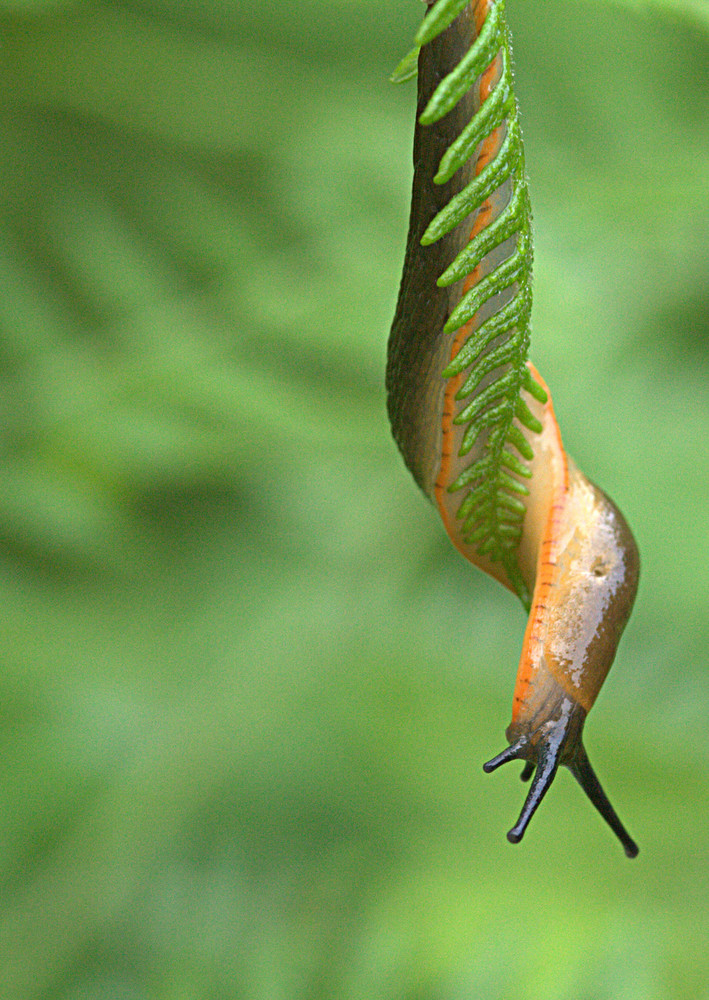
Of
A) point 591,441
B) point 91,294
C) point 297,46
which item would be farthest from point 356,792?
point 297,46

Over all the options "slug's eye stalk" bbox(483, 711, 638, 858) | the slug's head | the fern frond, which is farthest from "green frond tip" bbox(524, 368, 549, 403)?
"slug's eye stalk" bbox(483, 711, 638, 858)

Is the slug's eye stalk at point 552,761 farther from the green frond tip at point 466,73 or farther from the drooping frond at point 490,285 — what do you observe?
the green frond tip at point 466,73


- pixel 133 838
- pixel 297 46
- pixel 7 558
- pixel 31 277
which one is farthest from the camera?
pixel 297 46

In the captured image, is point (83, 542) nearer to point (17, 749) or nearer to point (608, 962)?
point (17, 749)

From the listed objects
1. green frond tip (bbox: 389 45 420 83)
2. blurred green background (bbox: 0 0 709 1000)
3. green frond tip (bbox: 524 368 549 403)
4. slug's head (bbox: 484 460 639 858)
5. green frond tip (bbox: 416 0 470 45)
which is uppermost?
green frond tip (bbox: 416 0 470 45)

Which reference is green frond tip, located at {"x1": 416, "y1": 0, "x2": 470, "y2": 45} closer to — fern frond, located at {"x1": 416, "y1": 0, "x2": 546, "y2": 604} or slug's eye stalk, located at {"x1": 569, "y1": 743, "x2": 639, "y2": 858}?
fern frond, located at {"x1": 416, "y1": 0, "x2": 546, "y2": 604}

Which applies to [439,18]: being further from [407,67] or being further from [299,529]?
[299,529]
